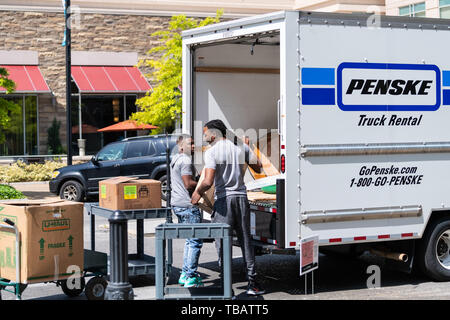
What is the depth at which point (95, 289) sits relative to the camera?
7.46 m

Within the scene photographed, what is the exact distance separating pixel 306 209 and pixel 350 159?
79cm

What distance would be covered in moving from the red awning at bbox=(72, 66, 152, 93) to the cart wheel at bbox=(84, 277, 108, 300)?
22.7 metres

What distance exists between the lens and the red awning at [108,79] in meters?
29.8

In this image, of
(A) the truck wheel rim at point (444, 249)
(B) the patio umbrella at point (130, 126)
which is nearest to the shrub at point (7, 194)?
(A) the truck wheel rim at point (444, 249)

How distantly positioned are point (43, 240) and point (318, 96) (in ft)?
10.8

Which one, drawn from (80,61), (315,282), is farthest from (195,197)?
(80,61)

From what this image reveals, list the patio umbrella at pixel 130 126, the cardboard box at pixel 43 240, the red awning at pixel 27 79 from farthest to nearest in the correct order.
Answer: the red awning at pixel 27 79
the patio umbrella at pixel 130 126
the cardboard box at pixel 43 240

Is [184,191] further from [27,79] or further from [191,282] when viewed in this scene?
[27,79]

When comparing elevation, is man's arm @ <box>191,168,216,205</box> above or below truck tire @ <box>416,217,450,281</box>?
above

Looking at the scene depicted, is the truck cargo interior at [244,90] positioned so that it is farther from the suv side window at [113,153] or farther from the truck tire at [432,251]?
the suv side window at [113,153]

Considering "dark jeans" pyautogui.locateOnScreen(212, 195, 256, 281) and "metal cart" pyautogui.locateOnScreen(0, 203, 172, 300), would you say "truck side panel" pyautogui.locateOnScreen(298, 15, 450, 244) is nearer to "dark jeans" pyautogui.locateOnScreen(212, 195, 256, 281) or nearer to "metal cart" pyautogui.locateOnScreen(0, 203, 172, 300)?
"dark jeans" pyautogui.locateOnScreen(212, 195, 256, 281)

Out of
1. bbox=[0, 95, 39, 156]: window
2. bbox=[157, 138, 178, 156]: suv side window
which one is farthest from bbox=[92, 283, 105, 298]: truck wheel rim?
bbox=[0, 95, 39, 156]: window

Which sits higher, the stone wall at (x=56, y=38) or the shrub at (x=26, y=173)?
the stone wall at (x=56, y=38)

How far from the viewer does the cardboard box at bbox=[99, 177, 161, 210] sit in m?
8.08
